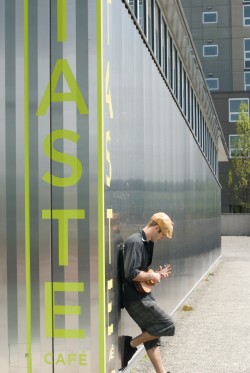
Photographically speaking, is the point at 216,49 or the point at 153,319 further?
the point at 216,49

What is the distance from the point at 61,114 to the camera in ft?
20.7

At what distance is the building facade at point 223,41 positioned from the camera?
181 ft

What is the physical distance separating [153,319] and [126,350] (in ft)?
2.09

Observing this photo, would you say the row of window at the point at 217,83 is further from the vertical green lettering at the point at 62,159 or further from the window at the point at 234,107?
the vertical green lettering at the point at 62,159

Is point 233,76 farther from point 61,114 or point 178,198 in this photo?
point 61,114

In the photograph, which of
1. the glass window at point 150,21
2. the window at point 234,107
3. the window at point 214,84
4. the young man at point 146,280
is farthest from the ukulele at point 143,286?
the window at point 214,84

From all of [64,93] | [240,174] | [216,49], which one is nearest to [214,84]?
[216,49]

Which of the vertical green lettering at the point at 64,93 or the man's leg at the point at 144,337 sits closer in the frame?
the vertical green lettering at the point at 64,93

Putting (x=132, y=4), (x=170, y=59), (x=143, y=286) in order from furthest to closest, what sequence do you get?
(x=170, y=59) < (x=132, y=4) < (x=143, y=286)

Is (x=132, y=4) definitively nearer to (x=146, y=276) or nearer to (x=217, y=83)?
(x=146, y=276)

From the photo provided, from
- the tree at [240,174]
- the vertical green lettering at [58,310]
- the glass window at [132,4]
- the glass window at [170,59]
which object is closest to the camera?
the vertical green lettering at [58,310]

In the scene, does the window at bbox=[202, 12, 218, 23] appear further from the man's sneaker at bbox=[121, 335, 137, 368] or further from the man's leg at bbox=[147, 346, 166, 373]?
the man's leg at bbox=[147, 346, 166, 373]

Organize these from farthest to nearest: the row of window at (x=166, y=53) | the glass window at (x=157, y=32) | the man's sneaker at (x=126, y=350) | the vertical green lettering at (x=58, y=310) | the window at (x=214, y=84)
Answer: the window at (x=214, y=84)
the glass window at (x=157, y=32)
the row of window at (x=166, y=53)
the man's sneaker at (x=126, y=350)
the vertical green lettering at (x=58, y=310)

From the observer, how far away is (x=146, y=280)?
259 inches
